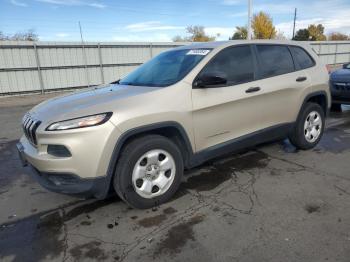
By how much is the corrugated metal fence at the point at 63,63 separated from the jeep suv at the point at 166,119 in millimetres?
13402

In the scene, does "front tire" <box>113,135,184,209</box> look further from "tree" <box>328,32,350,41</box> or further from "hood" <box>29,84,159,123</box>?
"tree" <box>328,32,350,41</box>

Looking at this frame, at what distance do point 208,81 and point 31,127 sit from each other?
196 cm

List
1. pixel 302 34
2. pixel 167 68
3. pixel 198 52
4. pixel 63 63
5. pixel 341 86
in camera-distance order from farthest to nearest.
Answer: pixel 302 34 → pixel 63 63 → pixel 341 86 → pixel 167 68 → pixel 198 52

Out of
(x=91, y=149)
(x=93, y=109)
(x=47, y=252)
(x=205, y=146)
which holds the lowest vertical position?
(x=47, y=252)

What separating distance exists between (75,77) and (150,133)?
15276 mm

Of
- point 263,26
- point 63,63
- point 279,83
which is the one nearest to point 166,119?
point 279,83

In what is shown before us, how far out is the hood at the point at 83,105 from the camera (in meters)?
3.14

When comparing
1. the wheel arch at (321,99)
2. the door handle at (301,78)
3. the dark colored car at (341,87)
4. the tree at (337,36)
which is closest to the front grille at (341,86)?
the dark colored car at (341,87)

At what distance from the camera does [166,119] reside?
346cm

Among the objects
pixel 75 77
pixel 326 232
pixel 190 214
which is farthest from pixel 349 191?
pixel 75 77

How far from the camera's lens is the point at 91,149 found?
3.03 metres

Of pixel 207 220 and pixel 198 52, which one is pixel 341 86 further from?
pixel 207 220

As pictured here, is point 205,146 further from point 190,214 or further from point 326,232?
point 326,232

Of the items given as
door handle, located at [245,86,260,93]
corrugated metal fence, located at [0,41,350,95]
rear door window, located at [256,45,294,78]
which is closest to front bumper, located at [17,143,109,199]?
door handle, located at [245,86,260,93]
